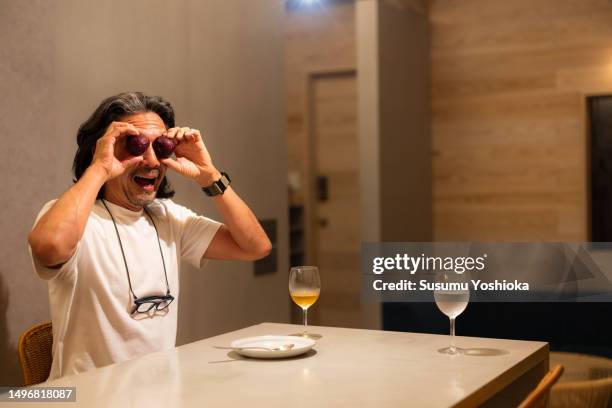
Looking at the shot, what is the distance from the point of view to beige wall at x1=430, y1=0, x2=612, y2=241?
5.35 metres

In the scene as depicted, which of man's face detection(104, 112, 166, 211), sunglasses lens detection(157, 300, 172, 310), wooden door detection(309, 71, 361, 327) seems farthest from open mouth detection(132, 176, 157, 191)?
wooden door detection(309, 71, 361, 327)

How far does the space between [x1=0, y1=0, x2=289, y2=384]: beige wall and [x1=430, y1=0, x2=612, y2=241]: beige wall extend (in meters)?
2.41

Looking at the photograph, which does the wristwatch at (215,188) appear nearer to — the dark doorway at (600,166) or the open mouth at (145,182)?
the open mouth at (145,182)

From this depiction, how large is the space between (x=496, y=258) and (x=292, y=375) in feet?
7.60

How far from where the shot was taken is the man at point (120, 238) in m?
1.92

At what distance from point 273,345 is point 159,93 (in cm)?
161

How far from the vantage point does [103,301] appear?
204 centimetres

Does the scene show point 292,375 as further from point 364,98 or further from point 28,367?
point 364,98

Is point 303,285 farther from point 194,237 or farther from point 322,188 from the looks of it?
point 322,188

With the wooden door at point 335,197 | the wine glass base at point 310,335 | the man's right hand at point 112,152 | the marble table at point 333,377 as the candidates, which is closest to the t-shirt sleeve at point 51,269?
the man's right hand at point 112,152

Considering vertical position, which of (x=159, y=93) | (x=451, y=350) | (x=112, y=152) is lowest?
(x=451, y=350)

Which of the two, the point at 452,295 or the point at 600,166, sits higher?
the point at 600,166

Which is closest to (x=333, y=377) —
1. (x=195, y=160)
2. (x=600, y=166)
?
(x=195, y=160)

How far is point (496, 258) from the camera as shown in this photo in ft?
11.8
